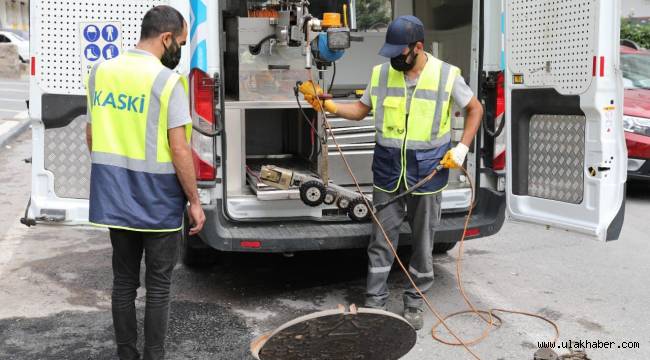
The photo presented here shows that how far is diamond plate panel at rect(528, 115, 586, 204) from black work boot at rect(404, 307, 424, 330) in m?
1.02

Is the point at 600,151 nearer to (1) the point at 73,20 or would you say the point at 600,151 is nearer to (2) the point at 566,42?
(2) the point at 566,42

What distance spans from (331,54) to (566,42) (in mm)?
1365

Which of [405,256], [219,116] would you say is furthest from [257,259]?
[219,116]

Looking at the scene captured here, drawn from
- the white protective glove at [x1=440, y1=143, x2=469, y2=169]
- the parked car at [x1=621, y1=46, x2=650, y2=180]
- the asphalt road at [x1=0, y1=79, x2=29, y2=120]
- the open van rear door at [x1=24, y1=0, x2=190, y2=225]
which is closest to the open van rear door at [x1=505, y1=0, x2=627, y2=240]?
the white protective glove at [x1=440, y1=143, x2=469, y2=169]

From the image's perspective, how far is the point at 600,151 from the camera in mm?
4379

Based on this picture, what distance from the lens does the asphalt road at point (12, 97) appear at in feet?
54.6

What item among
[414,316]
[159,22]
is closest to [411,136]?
[414,316]

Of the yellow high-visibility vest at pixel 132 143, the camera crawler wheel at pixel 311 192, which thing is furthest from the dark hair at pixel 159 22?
the camera crawler wheel at pixel 311 192

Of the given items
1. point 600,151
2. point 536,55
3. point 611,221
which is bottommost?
point 611,221

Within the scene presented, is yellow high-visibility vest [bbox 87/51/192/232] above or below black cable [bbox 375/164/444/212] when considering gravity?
above

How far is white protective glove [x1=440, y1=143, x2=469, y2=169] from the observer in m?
4.60

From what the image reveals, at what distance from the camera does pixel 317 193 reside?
5012 mm

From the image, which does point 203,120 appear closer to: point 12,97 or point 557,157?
point 557,157

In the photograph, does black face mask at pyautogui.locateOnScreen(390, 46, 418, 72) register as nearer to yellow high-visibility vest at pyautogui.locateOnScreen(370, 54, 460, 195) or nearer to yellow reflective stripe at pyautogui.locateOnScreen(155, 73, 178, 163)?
yellow high-visibility vest at pyautogui.locateOnScreen(370, 54, 460, 195)
